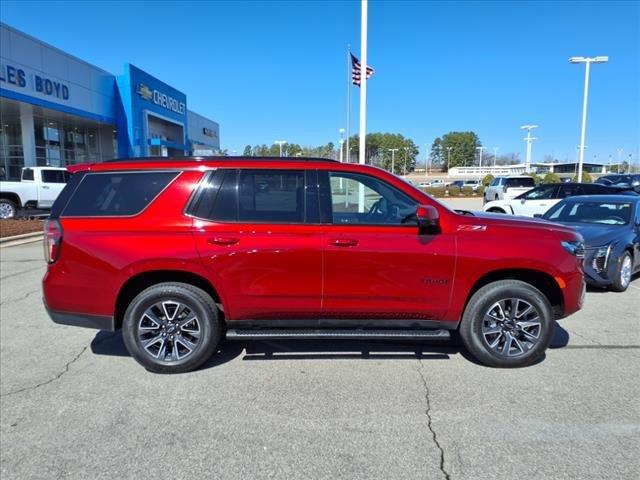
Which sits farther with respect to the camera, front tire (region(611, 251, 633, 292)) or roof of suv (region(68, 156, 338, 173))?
front tire (region(611, 251, 633, 292))

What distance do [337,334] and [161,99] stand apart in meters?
34.7

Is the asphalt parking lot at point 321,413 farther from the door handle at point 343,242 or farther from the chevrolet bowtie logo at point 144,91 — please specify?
the chevrolet bowtie logo at point 144,91

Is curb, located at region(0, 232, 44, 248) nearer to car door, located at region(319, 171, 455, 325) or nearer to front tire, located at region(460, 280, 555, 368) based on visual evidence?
car door, located at region(319, 171, 455, 325)

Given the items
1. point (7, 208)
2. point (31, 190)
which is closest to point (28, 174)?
point (31, 190)

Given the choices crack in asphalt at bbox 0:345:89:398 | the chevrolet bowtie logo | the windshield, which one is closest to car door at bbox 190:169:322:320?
crack in asphalt at bbox 0:345:89:398

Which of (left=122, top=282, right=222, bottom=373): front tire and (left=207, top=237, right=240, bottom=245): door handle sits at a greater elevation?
(left=207, top=237, right=240, bottom=245): door handle

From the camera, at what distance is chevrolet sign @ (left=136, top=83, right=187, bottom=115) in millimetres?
30773

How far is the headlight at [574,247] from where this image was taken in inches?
163

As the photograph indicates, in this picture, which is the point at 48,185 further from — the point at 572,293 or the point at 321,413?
the point at 572,293

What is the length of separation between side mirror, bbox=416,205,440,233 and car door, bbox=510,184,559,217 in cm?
1149

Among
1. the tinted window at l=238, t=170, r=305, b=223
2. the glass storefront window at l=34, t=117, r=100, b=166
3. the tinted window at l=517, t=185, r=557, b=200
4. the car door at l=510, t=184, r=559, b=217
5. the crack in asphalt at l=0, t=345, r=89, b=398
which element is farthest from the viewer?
the glass storefront window at l=34, t=117, r=100, b=166

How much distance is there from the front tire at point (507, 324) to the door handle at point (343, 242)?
1.22 m

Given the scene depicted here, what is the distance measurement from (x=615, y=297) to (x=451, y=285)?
431 centimetres

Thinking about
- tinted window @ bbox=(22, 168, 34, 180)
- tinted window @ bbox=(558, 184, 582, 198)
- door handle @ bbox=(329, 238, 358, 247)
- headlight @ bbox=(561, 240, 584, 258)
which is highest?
tinted window @ bbox=(22, 168, 34, 180)
